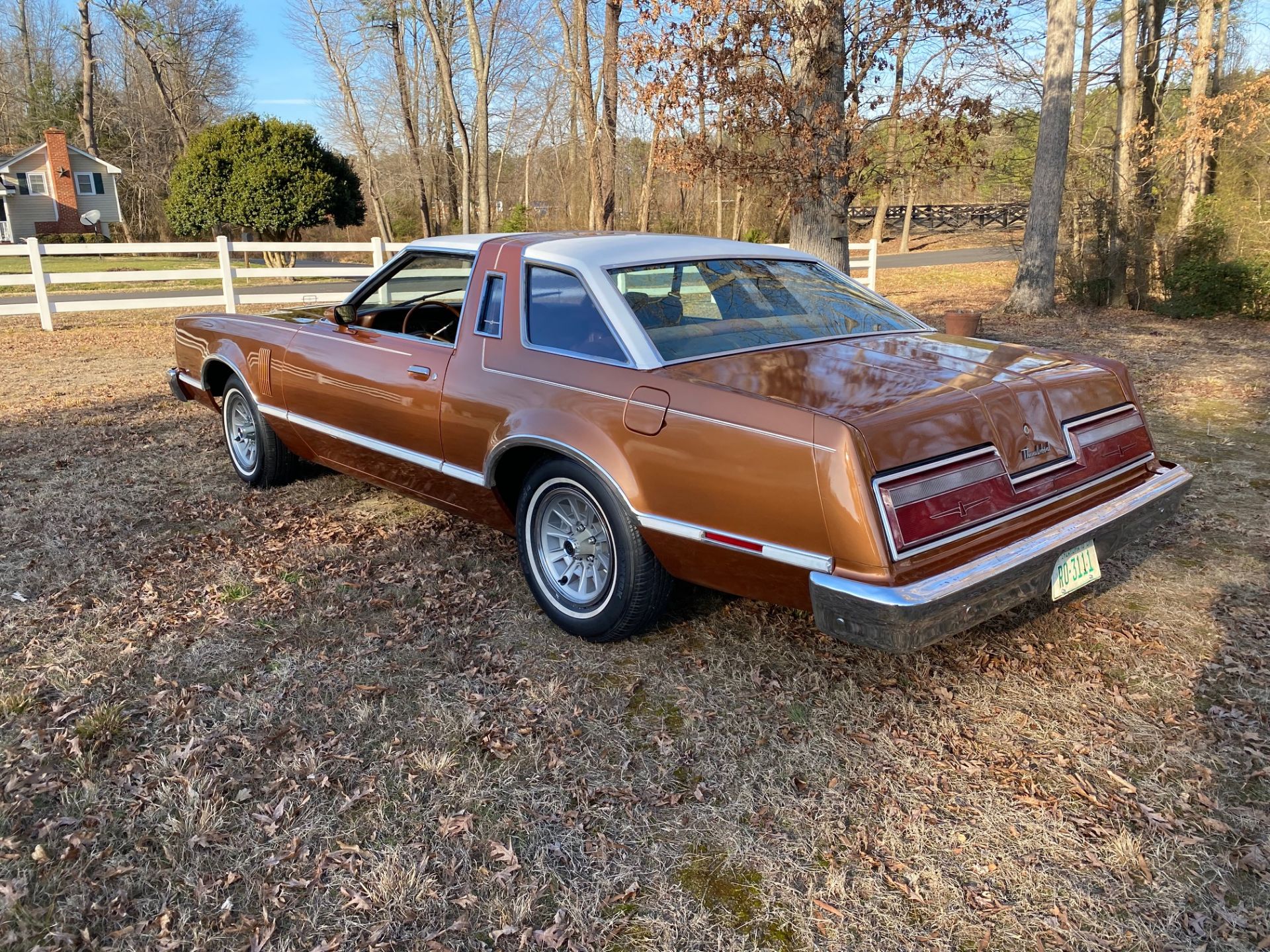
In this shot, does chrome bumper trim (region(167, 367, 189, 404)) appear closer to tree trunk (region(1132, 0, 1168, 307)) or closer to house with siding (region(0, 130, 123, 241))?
tree trunk (region(1132, 0, 1168, 307))

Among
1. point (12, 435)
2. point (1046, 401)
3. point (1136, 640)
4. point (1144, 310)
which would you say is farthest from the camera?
point (1144, 310)

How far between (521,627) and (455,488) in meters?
0.71

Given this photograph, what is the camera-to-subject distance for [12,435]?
21.6 feet

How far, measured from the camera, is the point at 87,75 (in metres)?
38.1

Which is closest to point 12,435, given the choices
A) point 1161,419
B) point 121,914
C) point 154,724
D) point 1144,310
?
point 154,724

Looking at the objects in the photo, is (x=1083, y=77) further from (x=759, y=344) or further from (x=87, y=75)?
(x=87, y=75)

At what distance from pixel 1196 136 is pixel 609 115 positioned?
33.5ft

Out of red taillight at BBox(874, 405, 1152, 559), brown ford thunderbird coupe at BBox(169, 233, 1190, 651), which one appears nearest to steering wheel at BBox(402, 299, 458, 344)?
brown ford thunderbird coupe at BBox(169, 233, 1190, 651)

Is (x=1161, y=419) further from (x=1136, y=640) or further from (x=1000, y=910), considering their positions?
(x=1000, y=910)

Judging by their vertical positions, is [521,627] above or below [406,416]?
below

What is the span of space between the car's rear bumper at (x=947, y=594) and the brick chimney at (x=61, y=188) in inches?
1916

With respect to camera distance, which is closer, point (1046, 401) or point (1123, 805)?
point (1123, 805)

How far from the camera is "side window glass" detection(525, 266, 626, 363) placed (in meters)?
3.38

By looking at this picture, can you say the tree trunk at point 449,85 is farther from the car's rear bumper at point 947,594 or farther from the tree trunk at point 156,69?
the car's rear bumper at point 947,594
